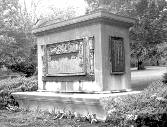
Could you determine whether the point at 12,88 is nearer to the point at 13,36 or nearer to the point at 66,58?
the point at 66,58

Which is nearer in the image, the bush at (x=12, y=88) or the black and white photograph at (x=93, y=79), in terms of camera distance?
the black and white photograph at (x=93, y=79)

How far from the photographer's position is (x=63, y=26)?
10.3 meters

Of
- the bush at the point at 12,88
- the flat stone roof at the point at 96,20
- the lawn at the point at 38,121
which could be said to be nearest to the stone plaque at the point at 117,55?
the flat stone roof at the point at 96,20

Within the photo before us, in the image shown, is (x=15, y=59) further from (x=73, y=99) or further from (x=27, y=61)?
(x=73, y=99)

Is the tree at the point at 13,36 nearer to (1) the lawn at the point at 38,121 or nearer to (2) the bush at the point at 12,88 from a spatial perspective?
(2) the bush at the point at 12,88

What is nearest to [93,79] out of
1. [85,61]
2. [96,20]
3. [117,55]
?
[85,61]

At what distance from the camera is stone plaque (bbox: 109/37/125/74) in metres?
9.58

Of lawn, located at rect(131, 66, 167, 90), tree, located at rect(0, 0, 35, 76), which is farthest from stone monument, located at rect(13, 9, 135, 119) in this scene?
tree, located at rect(0, 0, 35, 76)

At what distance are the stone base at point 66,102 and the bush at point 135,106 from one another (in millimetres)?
529

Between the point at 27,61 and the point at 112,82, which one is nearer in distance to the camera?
the point at 112,82

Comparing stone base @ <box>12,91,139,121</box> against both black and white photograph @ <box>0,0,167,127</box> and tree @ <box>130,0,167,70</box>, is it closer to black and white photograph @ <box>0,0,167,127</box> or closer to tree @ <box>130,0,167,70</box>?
black and white photograph @ <box>0,0,167,127</box>

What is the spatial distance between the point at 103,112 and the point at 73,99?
115cm

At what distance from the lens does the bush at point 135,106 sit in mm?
6491

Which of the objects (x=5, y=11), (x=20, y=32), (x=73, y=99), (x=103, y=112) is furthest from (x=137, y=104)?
(x=5, y=11)
